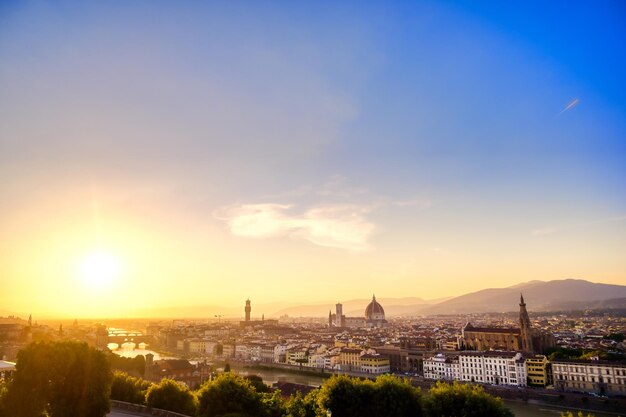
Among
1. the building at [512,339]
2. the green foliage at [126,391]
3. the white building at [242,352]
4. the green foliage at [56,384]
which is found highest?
the green foliage at [56,384]

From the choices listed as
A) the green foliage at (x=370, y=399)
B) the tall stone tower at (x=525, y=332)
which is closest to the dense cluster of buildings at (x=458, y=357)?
the tall stone tower at (x=525, y=332)

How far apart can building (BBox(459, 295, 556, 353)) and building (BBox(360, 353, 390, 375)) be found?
15227mm

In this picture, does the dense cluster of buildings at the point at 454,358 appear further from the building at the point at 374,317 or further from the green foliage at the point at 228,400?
the building at the point at 374,317

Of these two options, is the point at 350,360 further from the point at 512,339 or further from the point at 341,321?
the point at 341,321

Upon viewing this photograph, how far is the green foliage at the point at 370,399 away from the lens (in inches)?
953

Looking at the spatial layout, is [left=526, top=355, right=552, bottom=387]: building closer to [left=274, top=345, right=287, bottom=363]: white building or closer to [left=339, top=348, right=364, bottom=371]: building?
[left=339, top=348, right=364, bottom=371]: building

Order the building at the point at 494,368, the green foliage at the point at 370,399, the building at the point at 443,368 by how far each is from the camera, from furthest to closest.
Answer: the building at the point at 443,368
the building at the point at 494,368
the green foliage at the point at 370,399

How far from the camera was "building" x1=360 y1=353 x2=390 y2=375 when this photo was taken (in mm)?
65125

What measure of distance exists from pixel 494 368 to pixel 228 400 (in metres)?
38.5

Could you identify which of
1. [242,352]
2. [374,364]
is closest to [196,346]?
[242,352]

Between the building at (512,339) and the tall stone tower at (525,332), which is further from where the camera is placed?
the building at (512,339)

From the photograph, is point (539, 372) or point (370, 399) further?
point (539, 372)

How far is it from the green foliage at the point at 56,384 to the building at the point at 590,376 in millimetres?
43090

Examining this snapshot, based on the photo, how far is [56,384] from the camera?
2011 cm
